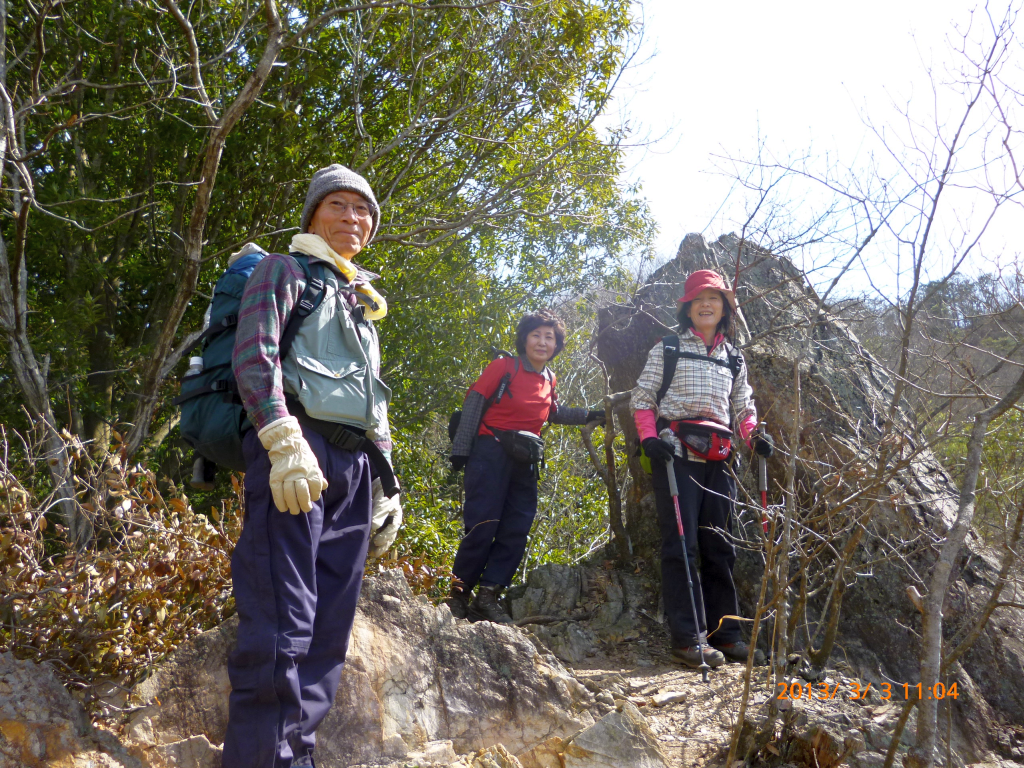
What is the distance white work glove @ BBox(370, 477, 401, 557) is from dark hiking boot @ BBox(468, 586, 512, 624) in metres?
2.02

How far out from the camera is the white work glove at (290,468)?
221 cm

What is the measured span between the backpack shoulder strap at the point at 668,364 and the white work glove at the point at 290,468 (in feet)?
9.36

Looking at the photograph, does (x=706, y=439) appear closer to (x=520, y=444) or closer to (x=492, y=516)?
(x=520, y=444)

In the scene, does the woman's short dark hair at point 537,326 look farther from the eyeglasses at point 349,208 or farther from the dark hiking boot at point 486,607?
the eyeglasses at point 349,208

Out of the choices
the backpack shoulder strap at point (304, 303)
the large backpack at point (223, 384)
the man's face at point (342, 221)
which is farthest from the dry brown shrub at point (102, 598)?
the man's face at point (342, 221)

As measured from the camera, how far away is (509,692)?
3.11 m

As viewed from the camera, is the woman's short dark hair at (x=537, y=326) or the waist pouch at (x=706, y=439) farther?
the woman's short dark hair at (x=537, y=326)

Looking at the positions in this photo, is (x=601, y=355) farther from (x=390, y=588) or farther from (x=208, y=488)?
(x=208, y=488)

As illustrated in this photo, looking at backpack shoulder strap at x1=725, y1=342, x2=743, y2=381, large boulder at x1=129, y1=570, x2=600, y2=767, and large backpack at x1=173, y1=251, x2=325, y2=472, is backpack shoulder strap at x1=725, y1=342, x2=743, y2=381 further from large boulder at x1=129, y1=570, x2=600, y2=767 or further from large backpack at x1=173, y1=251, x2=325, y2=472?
large backpack at x1=173, y1=251, x2=325, y2=472

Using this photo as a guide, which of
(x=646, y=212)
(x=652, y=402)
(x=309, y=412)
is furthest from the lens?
(x=646, y=212)

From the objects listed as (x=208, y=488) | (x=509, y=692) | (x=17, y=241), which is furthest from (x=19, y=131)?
(x=509, y=692)

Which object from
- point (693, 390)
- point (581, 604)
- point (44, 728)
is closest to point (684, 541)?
point (693, 390)

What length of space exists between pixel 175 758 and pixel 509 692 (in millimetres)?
1284

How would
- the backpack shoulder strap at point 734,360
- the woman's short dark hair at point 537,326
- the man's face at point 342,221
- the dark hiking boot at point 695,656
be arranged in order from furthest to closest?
the woman's short dark hair at point 537,326, the backpack shoulder strap at point 734,360, the dark hiking boot at point 695,656, the man's face at point 342,221
